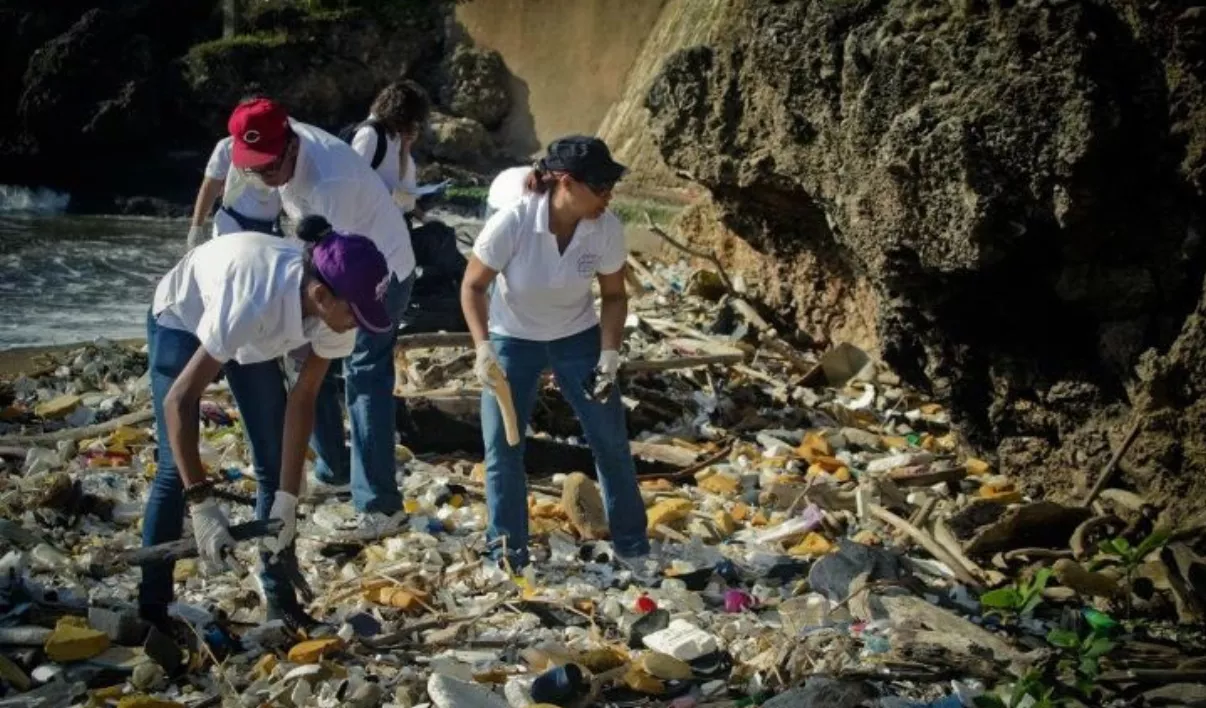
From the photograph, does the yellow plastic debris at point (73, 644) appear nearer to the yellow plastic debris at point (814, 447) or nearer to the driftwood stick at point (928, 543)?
the driftwood stick at point (928, 543)

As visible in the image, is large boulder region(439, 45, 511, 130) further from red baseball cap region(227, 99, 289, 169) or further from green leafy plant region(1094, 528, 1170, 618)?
green leafy plant region(1094, 528, 1170, 618)

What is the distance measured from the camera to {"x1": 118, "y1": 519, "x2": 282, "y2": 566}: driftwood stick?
4.28m

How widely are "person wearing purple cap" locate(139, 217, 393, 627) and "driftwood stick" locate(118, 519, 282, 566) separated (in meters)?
0.05

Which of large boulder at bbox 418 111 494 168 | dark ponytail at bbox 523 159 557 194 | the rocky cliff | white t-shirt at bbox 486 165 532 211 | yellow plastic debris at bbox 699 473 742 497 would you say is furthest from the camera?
the rocky cliff

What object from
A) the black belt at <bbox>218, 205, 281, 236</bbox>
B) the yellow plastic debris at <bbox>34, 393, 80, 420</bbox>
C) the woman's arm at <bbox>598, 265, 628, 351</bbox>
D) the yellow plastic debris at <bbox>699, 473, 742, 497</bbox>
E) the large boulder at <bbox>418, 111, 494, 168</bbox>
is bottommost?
the yellow plastic debris at <bbox>34, 393, 80, 420</bbox>

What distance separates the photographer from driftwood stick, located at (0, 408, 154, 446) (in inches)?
280

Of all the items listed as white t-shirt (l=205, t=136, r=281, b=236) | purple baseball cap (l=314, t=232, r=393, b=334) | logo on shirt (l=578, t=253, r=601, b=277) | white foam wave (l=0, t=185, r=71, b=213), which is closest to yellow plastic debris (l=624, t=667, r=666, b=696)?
purple baseball cap (l=314, t=232, r=393, b=334)

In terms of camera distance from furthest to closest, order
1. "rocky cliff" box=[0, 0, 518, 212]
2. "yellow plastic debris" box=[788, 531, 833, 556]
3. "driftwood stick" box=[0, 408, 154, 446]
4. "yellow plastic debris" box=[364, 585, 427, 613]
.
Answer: "rocky cliff" box=[0, 0, 518, 212] < "driftwood stick" box=[0, 408, 154, 446] < "yellow plastic debris" box=[788, 531, 833, 556] < "yellow plastic debris" box=[364, 585, 427, 613]

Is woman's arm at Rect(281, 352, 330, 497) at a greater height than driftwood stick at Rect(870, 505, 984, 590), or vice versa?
woman's arm at Rect(281, 352, 330, 497)

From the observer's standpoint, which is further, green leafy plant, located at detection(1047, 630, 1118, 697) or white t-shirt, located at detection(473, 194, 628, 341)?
white t-shirt, located at detection(473, 194, 628, 341)

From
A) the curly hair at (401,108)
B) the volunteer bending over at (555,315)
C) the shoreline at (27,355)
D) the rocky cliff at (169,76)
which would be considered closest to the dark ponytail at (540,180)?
the volunteer bending over at (555,315)

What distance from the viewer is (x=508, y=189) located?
5465 mm

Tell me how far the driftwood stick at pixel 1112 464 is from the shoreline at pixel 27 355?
6846 mm

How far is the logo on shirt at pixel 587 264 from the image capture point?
5273mm
